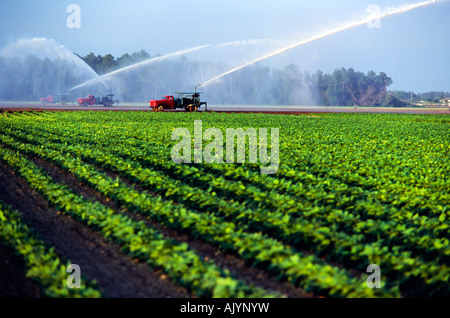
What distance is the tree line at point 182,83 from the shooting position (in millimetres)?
70750

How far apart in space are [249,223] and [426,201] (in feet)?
12.0

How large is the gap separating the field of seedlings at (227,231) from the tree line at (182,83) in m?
45.1

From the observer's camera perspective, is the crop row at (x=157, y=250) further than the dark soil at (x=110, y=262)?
No

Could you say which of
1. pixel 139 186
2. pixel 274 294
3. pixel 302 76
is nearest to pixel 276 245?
pixel 274 294

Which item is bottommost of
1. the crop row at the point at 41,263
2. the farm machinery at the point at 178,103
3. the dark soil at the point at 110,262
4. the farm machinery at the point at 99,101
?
the dark soil at the point at 110,262

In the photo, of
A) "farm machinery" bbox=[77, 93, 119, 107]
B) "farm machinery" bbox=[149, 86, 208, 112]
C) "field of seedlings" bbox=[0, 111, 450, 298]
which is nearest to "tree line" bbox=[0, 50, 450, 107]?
"farm machinery" bbox=[77, 93, 119, 107]

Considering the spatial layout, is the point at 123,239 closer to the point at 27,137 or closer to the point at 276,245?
the point at 276,245

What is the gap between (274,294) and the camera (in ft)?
17.3

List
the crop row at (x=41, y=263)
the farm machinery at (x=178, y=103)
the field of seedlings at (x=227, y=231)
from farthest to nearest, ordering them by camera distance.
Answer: the farm machinery at (x=178, y=103)
the field of seedlings at (x=227, y=231)
the crop row at (x=41, y=263)

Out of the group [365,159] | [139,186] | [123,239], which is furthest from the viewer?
[365,159]

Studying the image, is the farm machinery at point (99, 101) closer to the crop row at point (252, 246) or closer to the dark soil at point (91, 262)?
the crop row at point (252, 246)

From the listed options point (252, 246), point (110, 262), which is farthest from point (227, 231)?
point (110, 262)

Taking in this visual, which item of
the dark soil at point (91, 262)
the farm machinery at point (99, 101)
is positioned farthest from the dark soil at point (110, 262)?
the farm machinery at point (99, 101)

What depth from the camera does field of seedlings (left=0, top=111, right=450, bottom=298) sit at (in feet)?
18.3
